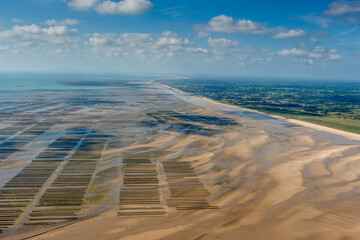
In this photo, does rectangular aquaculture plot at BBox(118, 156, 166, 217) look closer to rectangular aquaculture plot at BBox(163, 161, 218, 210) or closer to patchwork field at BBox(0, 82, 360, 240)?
patchwork field at BBox(0, 82, 360, 240)

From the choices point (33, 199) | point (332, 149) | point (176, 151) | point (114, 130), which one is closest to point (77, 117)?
point (114, 130)

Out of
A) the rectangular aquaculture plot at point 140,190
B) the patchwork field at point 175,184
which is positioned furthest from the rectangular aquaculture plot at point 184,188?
the rectangular aquaculture plot at point 140,190

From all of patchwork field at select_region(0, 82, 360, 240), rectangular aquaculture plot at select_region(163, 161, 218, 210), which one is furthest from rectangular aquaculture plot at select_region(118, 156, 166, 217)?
rectangular aquaculture plot at select_region(163, 161, 218, 210)

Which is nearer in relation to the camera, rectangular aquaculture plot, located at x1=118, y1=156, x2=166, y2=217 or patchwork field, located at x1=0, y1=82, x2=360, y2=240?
patchwork field, located at x1=0, y1=82, x2=360, y2=240

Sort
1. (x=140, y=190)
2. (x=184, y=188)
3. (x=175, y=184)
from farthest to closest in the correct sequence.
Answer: (x=175, y=184) → (x=184, y=188) → (x=140, y=190)

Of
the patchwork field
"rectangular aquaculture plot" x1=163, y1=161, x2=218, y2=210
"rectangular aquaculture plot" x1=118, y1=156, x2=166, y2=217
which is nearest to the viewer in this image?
the patchwork field

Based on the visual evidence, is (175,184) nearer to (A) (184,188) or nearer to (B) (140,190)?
(A) (184,188)

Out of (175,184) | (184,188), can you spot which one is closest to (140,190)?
(175,184)

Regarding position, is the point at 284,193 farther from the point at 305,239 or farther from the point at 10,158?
the point at 10,158
